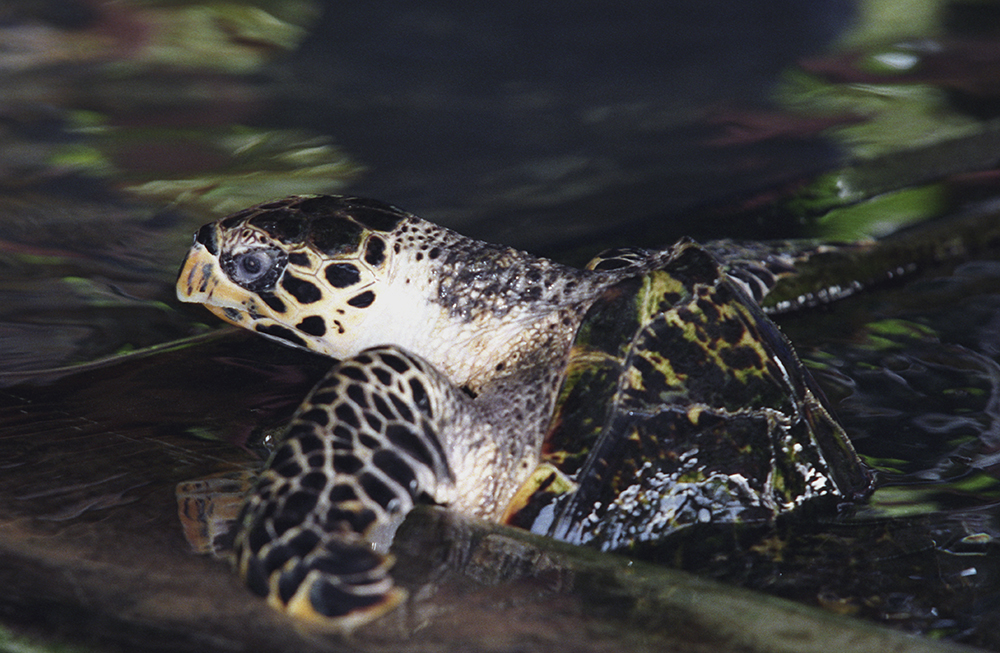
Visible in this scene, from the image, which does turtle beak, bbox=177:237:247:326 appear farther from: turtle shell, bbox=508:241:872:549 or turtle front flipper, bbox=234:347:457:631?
turtle shell, bbox=508:241:872:549

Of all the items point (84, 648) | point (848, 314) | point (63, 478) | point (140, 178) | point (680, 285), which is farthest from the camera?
point (848, 314)

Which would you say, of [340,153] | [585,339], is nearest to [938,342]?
[585,339]

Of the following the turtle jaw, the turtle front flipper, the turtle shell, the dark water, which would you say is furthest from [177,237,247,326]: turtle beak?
the turtle shell

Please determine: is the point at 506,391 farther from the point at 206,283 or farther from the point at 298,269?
the point at 206,283

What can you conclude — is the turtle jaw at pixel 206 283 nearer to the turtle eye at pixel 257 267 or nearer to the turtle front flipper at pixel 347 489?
the turtle eye at pixel 257 267

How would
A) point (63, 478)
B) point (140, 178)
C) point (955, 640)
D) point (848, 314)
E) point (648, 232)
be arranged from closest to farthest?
point (955, 640) → point (63, 478) → point (140, 178) → point (848, 314) → point (648, 232)

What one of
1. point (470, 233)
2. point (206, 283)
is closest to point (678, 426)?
point (206, 283)

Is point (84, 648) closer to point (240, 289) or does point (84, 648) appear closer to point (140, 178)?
point (240, 289)
